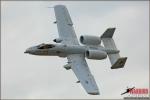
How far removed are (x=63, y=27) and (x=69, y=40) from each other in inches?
115

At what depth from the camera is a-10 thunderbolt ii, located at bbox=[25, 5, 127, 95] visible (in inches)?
3620

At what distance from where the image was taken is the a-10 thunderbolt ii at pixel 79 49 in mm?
91938

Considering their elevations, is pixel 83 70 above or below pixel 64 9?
below

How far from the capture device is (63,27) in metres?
99.0

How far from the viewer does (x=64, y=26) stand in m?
99.2

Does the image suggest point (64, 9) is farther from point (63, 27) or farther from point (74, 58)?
point (74, 58)

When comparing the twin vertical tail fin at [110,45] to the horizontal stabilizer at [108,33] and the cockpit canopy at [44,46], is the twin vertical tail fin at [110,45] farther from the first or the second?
the cockpit canopy at [44,46]

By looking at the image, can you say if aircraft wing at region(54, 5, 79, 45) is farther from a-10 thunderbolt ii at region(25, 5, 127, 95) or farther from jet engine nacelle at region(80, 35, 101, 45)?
jet engine nacelle at region(80, 35, 101, 45)

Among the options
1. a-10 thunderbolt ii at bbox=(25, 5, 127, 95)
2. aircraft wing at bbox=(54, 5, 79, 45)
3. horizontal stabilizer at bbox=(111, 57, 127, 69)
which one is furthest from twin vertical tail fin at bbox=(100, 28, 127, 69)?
aircraft wing at bbox=(54, 5, 79, 45)

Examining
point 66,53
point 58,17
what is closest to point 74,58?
point 66,53

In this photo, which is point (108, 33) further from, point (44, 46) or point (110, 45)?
point (44, 46)

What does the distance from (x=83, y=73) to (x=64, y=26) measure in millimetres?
10736

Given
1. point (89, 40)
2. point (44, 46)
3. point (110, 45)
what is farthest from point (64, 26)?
point (110, 45)

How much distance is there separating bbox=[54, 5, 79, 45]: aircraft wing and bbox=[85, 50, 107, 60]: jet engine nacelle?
3965 mm
